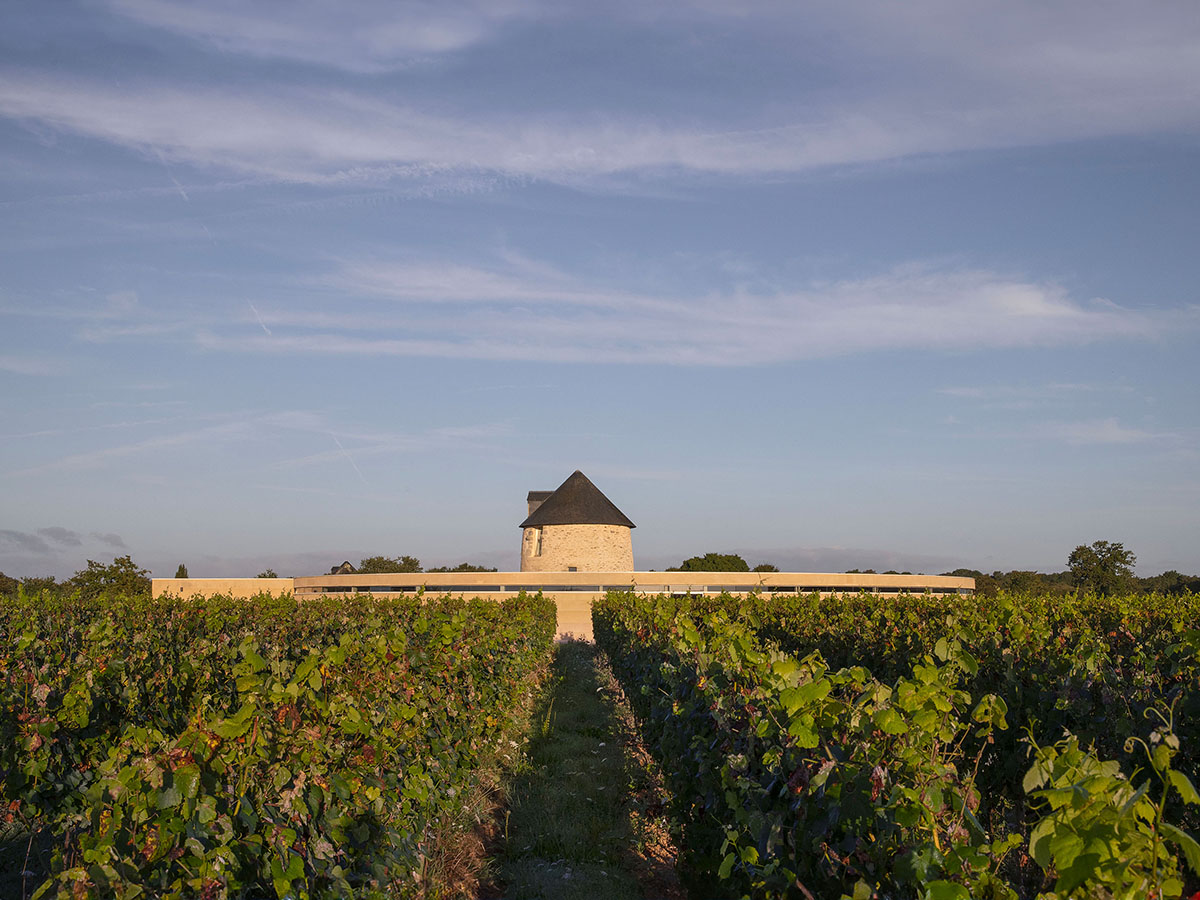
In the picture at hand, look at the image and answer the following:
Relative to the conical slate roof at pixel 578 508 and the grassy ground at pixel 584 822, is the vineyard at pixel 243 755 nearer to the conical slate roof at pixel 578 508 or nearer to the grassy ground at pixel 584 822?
the grassy ground at pixel 584 822

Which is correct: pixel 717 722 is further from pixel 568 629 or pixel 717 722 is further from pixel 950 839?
pixel 568 629

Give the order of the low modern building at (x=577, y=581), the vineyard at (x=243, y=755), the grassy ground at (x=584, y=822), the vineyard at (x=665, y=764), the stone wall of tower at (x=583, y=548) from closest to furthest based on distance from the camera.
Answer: the vineyard at (x=665, y=764), the vineyard at (x=243, y=755), the grassy ground at (x=584, y=822), the low modern building at (x=577, y=581), the stone wall of tower at (x=583, y=548)

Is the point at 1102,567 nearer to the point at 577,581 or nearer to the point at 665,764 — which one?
the point at 577,581

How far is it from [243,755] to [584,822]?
508 cm

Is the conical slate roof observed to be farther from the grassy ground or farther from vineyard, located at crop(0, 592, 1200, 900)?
vineyard, located at crop(0, 592, 1200, 900)

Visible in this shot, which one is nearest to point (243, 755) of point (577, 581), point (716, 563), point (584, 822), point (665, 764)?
point (665, 764)

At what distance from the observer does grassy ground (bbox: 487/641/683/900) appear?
6.66 meters

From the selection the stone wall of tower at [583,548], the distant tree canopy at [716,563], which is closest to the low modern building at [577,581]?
the stone wall of tower at [583,548]

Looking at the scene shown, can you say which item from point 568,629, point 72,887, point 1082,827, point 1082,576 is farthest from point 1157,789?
point 1082,576

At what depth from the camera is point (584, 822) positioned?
8.01m

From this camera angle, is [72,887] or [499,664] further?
[499,664]

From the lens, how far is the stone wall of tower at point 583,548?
151ft

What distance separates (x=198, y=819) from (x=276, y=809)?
1.29ft

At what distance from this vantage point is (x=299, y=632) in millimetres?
9500
